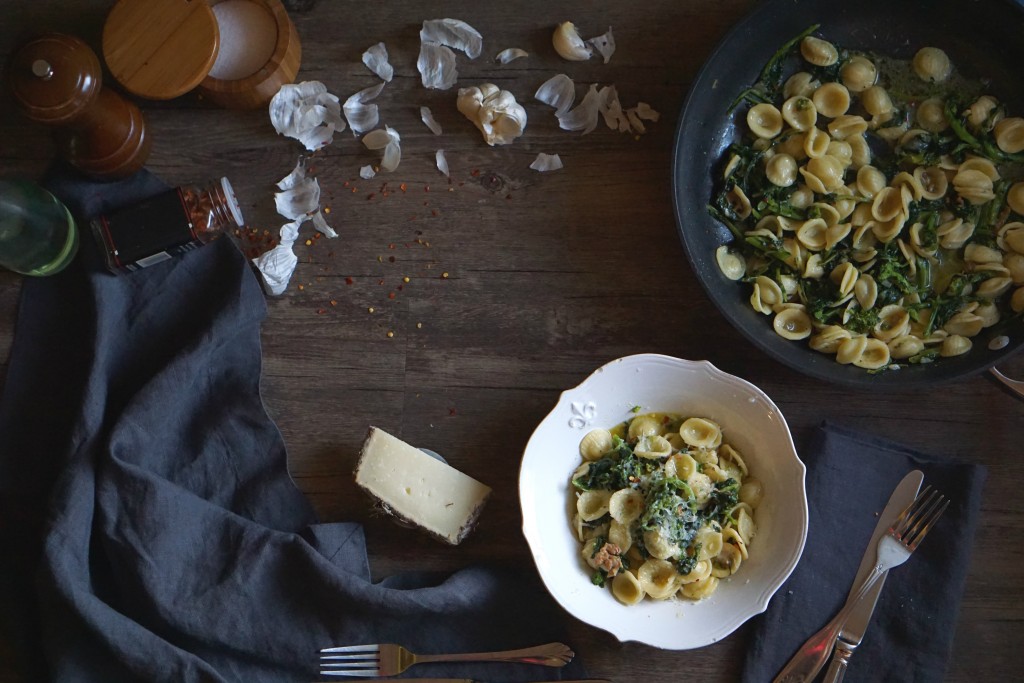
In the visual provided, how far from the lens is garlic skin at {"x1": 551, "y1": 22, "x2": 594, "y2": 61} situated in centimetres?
170

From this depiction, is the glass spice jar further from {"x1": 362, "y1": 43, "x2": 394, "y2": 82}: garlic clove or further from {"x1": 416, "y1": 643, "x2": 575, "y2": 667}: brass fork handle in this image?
{"x1": 416, "y1": 643, "x2": 575, "y2": 667}: brass fork handle

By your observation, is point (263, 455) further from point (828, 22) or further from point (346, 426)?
point (828, 22)

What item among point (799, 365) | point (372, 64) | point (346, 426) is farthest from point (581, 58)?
point (346, 426)

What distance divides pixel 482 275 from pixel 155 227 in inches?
25.4

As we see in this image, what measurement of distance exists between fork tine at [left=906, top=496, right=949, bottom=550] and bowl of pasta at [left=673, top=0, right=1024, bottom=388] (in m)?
0.25

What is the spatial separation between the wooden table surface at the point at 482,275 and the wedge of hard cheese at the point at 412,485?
0.09 m

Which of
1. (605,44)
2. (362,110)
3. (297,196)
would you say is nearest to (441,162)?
(362,110)

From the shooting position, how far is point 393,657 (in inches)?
64.3

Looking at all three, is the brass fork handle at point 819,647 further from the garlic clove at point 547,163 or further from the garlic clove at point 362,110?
the garlic clove at point 362,110

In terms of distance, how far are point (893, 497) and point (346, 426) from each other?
1085 millimetres

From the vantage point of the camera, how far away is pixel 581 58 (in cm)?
173

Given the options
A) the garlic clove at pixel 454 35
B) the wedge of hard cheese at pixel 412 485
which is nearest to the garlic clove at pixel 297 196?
the garlic clove at pixel 454 35

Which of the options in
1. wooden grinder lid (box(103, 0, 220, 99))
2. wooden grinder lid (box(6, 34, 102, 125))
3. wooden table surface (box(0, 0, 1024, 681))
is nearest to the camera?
wooden grinder lid (box(6, 34, 102, 125))

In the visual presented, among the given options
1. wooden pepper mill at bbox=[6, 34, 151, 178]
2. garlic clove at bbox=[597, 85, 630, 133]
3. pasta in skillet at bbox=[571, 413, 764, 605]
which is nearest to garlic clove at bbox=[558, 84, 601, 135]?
garlic clove at bbox=[597, 85, 630, 133]
